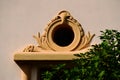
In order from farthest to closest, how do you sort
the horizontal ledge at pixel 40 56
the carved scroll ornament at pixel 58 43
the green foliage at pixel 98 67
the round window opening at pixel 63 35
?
1. the round window opening at pixel 63 35
2. the carved scroll ornament at pixel 58 43
3. the horizontal ledge at pixel 40 56
4. the green foliage at pixel 98 67

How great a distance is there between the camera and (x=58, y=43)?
16.0 meters

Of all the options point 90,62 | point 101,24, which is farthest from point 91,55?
point 101,24

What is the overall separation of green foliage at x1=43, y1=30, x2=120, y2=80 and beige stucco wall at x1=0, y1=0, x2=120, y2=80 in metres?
4.76

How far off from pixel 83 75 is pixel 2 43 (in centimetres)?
566

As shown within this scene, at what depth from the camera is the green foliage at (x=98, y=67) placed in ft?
34.9

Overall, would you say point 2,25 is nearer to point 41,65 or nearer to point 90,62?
point 41,65

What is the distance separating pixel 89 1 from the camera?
1602cm

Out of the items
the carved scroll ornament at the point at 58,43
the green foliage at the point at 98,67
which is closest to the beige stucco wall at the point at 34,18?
the carved scroll ornament at the point at 58,43

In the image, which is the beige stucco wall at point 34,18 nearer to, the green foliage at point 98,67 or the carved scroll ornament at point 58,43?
the carved scroll ornament at point 58,43

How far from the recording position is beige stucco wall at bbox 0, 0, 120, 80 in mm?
15781

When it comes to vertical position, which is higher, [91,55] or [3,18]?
[3,18]

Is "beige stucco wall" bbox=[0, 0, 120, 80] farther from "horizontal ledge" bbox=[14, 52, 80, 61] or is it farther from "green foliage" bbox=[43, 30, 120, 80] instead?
"green foliage" bbox=[43, 30, 120, 80]

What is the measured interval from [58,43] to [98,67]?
5.46m

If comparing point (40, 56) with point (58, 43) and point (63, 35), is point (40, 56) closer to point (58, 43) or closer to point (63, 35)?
point (58, 43)
